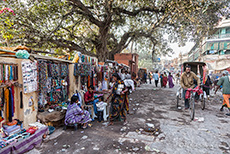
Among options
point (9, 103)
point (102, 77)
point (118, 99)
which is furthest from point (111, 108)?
point (102, 77)

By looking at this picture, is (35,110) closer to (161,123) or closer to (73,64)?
(73,64)

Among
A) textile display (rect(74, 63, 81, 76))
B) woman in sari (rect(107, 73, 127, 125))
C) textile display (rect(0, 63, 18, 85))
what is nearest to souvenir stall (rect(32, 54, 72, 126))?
textile display (rect(74, 63, 81, 76))

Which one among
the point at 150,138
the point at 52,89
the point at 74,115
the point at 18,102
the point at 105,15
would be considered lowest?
the point at 150,138

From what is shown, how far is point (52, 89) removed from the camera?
16.7ft

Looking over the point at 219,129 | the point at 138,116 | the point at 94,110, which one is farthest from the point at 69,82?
the point at 219,129

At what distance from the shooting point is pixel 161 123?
16.0 feet

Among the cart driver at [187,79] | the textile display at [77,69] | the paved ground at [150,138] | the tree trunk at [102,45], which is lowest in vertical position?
the paved ground at [150,138]

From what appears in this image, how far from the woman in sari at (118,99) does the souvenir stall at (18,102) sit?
7.17ft

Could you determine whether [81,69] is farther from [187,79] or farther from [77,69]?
[187,79]

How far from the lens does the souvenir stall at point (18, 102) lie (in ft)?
10.8

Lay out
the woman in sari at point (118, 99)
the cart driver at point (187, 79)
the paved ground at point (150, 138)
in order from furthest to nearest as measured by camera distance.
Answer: the cart driver at point (187, 79) < the woman in sari at point (118, 99) < the paved ground at point (150, 138)

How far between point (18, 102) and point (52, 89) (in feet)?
4.39

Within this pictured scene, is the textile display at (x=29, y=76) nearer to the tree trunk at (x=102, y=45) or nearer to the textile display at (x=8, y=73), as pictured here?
the textile display at (x=8, y=73)

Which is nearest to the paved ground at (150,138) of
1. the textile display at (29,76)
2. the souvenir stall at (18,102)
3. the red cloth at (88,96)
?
the souvenir stall at (18,102)
